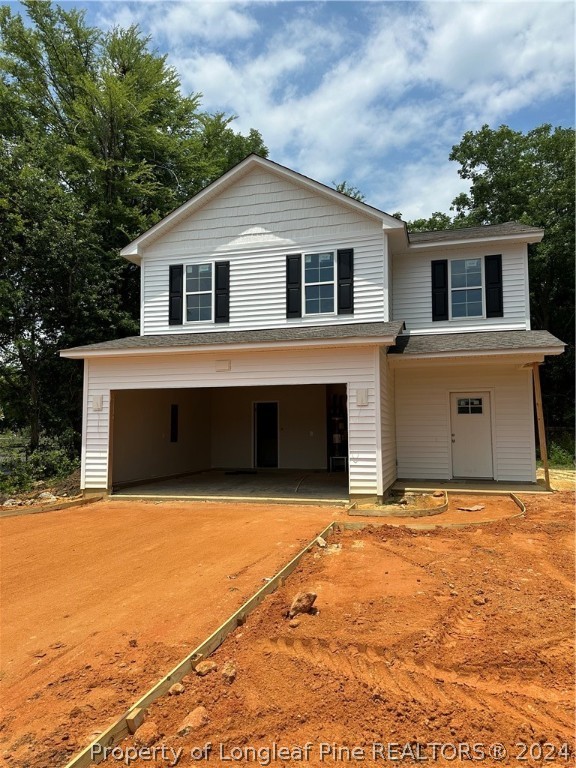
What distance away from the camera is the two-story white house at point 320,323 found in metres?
10.9

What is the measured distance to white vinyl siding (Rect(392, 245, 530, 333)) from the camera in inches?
496

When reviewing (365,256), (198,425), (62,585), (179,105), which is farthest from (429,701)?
(179,105)

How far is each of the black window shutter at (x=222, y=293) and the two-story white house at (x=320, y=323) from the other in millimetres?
37

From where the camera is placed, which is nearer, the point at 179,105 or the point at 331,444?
the point at 331,444

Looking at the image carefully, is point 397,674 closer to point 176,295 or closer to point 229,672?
point 229,672

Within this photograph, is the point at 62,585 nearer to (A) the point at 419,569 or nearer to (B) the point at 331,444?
(A) the point at 419,569

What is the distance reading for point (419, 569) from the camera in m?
5.61

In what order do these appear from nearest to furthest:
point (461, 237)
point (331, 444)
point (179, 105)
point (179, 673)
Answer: point (179, 673) → point (461, 237) → point (331, 444) → point (179, 105)

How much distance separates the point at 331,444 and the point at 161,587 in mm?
10973

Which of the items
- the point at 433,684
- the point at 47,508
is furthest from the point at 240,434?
the point at 433,684

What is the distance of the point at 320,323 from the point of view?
481 inches

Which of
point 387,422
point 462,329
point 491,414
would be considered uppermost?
point 462,329

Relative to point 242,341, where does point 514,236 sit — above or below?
above

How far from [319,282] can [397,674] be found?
1013 cm
